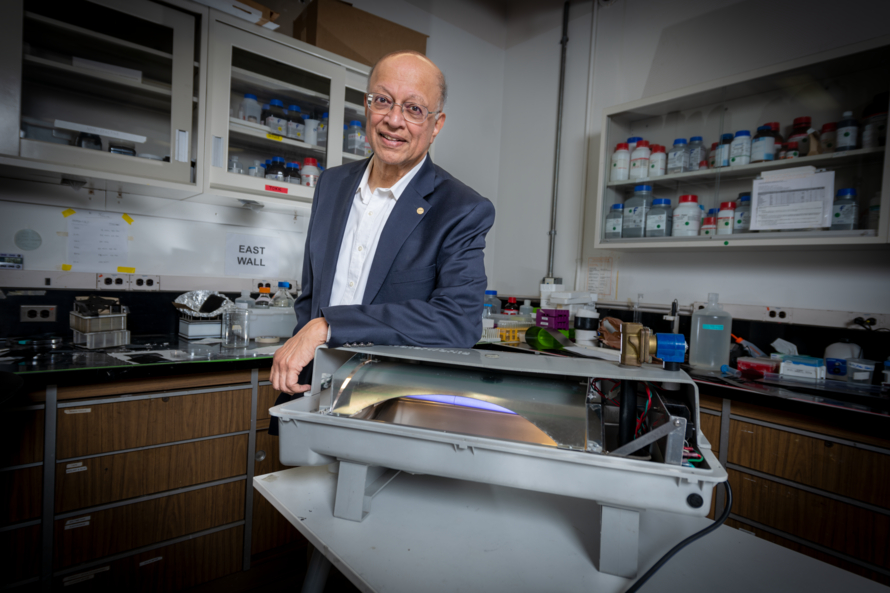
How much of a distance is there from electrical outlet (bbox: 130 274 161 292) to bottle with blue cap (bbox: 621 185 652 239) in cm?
235

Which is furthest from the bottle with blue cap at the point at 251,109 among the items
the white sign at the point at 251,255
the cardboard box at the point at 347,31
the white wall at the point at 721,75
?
the white wall at the point at 721,75

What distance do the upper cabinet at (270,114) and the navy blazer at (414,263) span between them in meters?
1.01

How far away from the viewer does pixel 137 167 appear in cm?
181

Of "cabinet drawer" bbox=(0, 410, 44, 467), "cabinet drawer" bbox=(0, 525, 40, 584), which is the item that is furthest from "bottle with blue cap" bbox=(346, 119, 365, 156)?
"cabinet drawer" bbox=(0, 525, 40, 584)

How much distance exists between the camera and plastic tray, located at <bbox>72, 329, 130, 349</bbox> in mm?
1679

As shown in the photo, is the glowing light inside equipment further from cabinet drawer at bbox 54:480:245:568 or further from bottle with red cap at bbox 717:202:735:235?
bottle with red cap at bbox 717:202:735:235

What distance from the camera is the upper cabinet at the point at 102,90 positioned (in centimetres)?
160

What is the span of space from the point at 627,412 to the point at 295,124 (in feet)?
7.38

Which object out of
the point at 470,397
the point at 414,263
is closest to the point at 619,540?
the point at 470,397

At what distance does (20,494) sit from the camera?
4.24 ft

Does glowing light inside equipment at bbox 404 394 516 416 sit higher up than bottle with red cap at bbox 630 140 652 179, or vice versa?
bottle with red cap at bbox 630 140 652 179

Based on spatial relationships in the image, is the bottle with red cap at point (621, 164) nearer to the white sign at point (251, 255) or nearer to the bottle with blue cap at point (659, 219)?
the bottle with blue cap at point (659, 219)

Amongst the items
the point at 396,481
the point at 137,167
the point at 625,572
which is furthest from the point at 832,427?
the point at 137,167

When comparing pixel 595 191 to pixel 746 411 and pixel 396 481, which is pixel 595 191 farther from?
pixel 396 481
